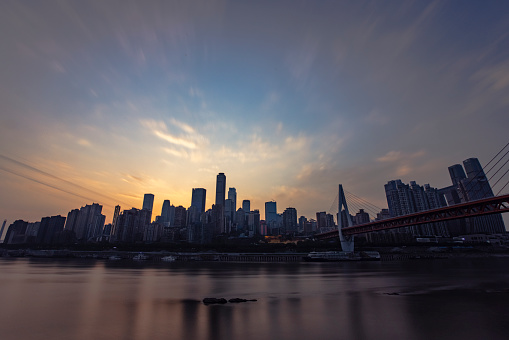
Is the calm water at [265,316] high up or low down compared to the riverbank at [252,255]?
down

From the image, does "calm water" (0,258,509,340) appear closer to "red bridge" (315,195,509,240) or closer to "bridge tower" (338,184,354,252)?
"red bridge" (315,195,509,240)

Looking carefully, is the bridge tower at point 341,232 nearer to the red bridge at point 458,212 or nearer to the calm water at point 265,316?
the red bridge at point 458,212

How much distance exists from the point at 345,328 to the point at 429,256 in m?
140

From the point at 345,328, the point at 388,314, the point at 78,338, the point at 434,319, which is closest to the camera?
the point at 78,338

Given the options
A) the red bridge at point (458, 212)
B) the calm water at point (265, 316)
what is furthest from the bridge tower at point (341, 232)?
the calm water at point (265, 316)

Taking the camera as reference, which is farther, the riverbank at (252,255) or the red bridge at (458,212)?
the riverbank at (252,255)

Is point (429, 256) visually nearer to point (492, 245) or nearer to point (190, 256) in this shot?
point (492, 245)

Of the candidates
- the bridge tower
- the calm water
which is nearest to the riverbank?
the bridge tower

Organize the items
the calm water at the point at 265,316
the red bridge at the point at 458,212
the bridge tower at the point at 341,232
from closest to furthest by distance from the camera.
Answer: the calm water at the point at 265,316, the red bridge at the point at 458,212, the bridge tower at the point at 341,232

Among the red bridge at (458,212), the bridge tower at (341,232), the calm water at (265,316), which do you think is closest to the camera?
the calm water at (265,316)

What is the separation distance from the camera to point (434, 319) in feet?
55.7

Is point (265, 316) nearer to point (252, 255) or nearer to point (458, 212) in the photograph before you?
point (458, 212)

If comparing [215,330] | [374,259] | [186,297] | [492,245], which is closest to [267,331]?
[215,330]

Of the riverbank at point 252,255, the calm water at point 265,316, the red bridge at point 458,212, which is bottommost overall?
the calm water at point 265,316
